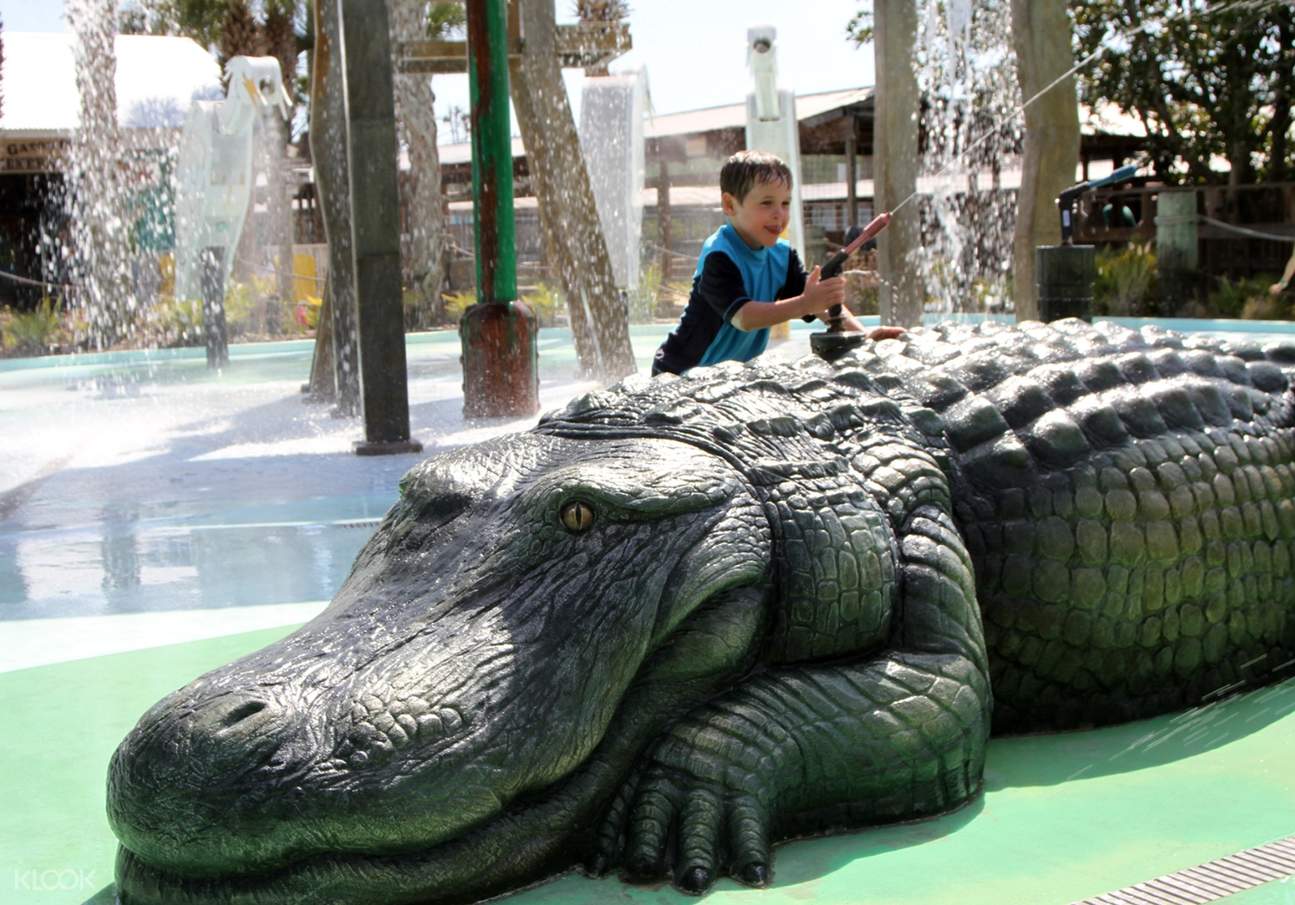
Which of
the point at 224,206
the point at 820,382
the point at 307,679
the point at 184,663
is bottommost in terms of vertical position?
the point at 184,663

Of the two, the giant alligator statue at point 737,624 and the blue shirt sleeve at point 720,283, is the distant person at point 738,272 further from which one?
the giant alligator statue at point 737,624

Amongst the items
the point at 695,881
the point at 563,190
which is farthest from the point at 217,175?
the point at 695,881

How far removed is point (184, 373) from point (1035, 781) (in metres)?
12.4

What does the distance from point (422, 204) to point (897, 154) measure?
13.6 metres

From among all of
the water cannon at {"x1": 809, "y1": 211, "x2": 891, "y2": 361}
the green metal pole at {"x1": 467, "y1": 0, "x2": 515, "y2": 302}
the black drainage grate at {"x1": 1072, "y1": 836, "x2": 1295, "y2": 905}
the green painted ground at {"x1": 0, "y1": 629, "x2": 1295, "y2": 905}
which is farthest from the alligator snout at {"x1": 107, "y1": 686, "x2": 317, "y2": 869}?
the green metal pole at {"x1": 467, "y1": 0, "x2": 515, "y2": 302}

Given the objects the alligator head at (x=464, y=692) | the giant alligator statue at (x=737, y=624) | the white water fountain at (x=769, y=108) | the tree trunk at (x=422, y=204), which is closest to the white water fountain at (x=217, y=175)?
the tree trunk at (x=422, y=204)

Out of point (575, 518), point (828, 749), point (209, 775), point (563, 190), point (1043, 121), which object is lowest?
point (828, 749)

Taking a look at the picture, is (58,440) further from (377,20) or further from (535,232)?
(535,232)

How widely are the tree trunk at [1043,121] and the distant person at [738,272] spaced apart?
297 inches

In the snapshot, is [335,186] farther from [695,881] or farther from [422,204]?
[422,204]

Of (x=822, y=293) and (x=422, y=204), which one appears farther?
(x=422, y=204)

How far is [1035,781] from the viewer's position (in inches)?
101

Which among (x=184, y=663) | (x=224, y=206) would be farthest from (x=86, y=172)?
(x=184, y=663)

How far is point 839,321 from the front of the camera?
10.6ft
